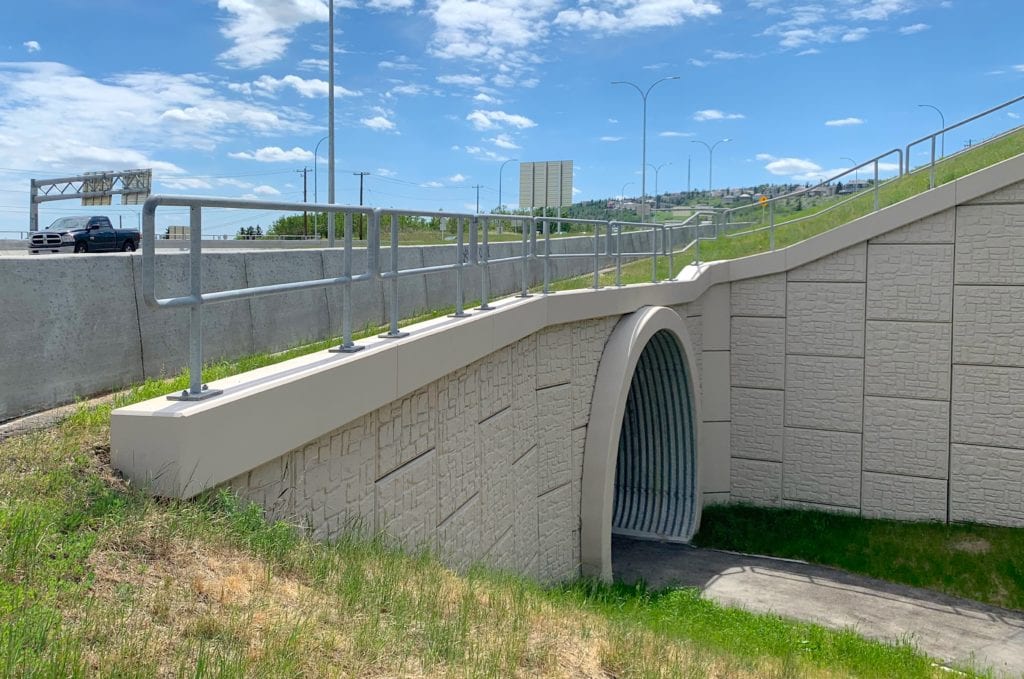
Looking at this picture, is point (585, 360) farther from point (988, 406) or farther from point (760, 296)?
point (988, 406)

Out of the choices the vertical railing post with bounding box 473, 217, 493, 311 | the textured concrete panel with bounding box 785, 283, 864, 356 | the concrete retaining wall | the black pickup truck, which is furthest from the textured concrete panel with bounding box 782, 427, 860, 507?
the black pickup truck

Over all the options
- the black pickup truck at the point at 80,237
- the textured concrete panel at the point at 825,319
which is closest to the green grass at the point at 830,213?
the textured concrete panel at the point at 825,319

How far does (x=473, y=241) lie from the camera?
9758 mm

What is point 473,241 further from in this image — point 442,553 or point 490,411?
point 442,553

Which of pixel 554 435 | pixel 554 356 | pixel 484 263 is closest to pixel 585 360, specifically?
pixel 554 356

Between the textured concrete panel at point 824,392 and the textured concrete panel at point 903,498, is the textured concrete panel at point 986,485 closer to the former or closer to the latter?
the textured concrete panel at point 903,498

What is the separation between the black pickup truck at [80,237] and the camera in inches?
1109

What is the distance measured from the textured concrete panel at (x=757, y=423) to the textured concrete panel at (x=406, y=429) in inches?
577

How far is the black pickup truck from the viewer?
2817cm

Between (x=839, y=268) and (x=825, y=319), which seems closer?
(x=839, y=268)

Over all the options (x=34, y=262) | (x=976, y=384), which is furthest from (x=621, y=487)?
(x=34, y=262)

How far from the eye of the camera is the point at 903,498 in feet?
66.2

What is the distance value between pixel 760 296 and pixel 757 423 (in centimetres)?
312

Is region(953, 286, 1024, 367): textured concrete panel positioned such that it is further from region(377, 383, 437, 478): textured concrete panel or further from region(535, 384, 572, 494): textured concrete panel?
region(377, 383, 437, 478): textured concrete panel
